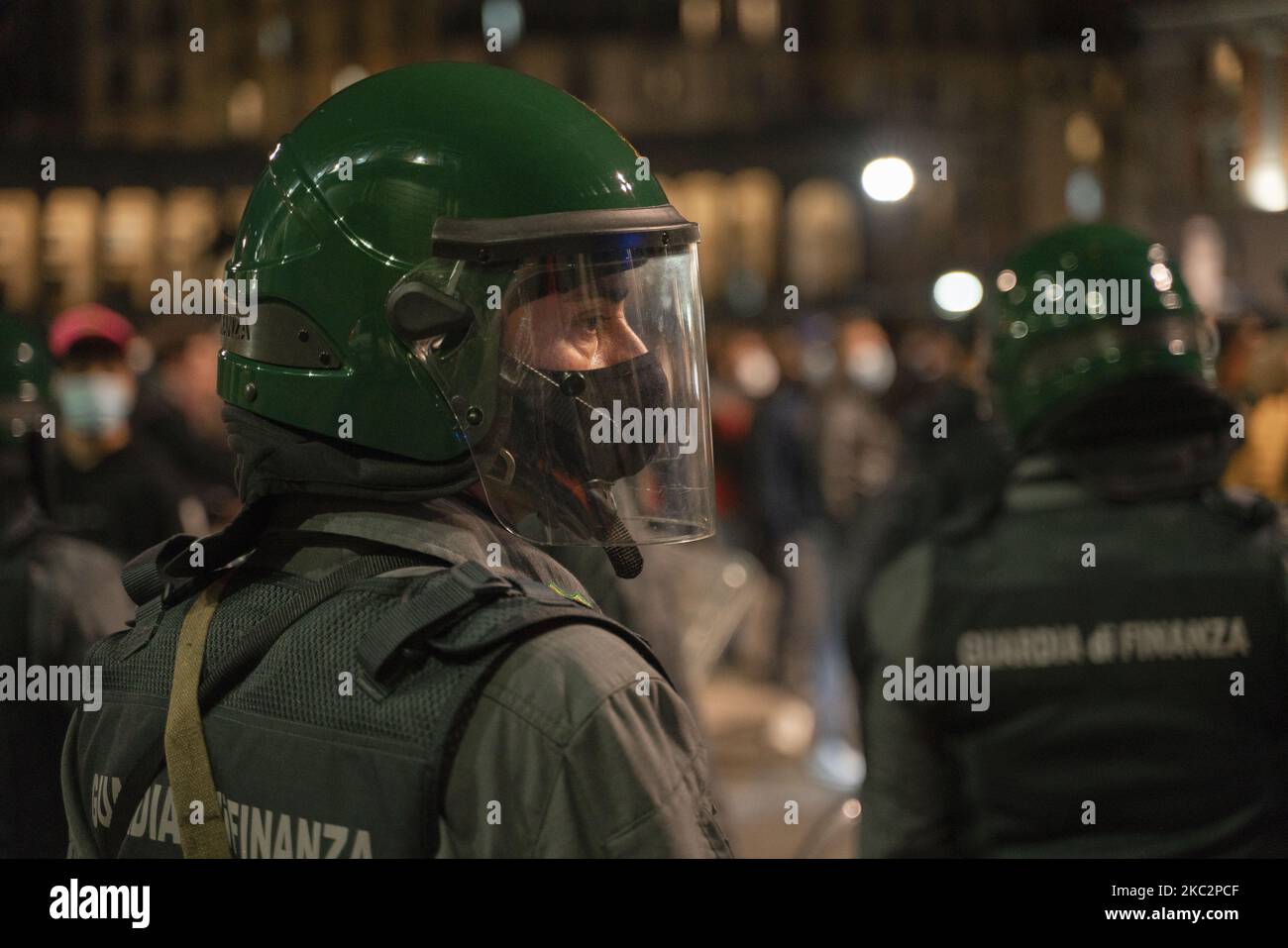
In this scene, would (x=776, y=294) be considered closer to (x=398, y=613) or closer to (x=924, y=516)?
(x=924, y=516)

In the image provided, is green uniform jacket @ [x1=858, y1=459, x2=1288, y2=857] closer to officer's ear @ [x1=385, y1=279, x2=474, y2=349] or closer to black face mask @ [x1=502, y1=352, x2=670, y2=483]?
black face mask @ [x1=502, y1=352, x2=670, y2=483]

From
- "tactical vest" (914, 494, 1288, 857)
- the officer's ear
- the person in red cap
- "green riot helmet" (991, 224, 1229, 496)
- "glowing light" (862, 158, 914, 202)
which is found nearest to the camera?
the officer's ear

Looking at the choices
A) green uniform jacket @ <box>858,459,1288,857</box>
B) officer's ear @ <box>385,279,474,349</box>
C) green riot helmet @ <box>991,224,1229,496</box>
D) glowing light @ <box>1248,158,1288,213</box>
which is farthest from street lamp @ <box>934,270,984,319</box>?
officer's ear @ <box>385,279,474,349</box>

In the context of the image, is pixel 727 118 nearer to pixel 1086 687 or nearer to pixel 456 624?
pixel 1086 687

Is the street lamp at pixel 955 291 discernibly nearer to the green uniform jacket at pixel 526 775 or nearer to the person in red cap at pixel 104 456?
the person in red cap at pixel 104 456

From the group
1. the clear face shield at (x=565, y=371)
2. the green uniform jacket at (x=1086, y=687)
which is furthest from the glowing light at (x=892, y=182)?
the clear face shield at (x=565, y=371)

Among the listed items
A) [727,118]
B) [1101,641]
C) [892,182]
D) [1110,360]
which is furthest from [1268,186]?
[727,118]

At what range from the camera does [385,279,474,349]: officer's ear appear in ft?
5.51

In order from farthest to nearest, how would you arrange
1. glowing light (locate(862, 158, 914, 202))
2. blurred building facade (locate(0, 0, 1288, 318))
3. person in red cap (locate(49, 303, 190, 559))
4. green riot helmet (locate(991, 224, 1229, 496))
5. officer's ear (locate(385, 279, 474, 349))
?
blurred building facade (locate(0, 0, 1288, 318)), glowing light (locate(862, 158, 914, 202)), person in red cap (locate(49, 303, 190, 559)), green riot helmet (locate(991, 224, 1229, 496)), officer's ear (locate(385, 279, 474, 349))

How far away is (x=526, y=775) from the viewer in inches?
54.4

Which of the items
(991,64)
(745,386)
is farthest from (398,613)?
(991,64)

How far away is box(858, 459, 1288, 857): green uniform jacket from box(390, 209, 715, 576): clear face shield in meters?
0.91

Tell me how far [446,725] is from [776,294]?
49773 mm

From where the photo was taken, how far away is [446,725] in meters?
1.40
